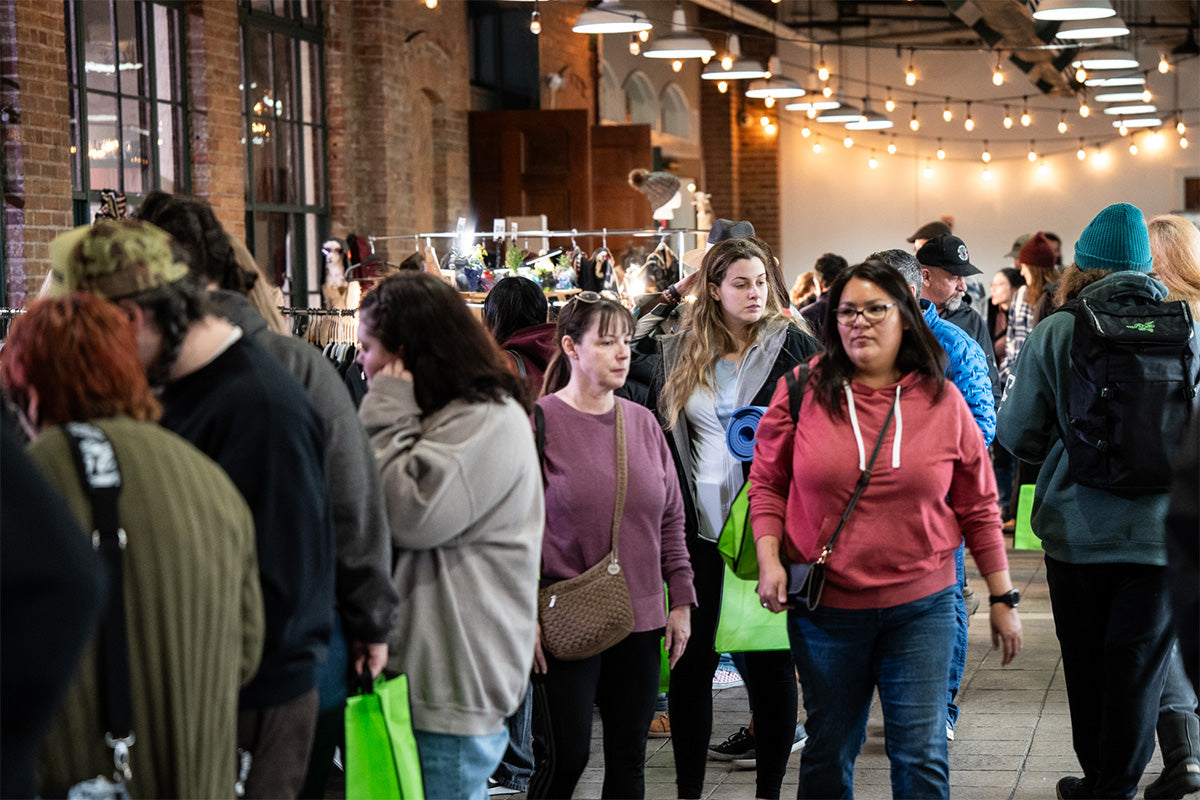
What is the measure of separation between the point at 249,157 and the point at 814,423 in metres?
7.51

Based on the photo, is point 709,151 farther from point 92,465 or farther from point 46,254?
point 92,465

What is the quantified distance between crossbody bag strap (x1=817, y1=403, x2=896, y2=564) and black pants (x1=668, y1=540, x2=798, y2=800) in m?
0.75

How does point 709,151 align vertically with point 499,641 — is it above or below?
above

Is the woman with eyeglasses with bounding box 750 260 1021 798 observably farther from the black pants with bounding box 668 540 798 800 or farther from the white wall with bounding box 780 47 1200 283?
the white wall with bounding box 780 47 1200 283

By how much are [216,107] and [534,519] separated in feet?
22.9

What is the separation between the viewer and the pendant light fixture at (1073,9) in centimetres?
847

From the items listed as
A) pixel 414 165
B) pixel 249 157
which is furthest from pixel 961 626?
pixel 414 165

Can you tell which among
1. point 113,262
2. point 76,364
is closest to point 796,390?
point 113,262

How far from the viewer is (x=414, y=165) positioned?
11.5 metres

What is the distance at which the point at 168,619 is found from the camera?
199cm

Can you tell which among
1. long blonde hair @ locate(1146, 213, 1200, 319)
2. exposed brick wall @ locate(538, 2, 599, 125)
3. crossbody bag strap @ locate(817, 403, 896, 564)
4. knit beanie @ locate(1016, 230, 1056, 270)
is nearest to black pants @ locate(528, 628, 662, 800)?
Answer: crossbody bag strap @ locate(817, 403, 896, 564)

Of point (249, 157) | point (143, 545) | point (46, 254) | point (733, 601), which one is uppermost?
point (249, 157)

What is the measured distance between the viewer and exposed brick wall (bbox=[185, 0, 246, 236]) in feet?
29.4

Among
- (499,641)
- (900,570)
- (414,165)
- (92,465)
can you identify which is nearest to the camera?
(92,465)
